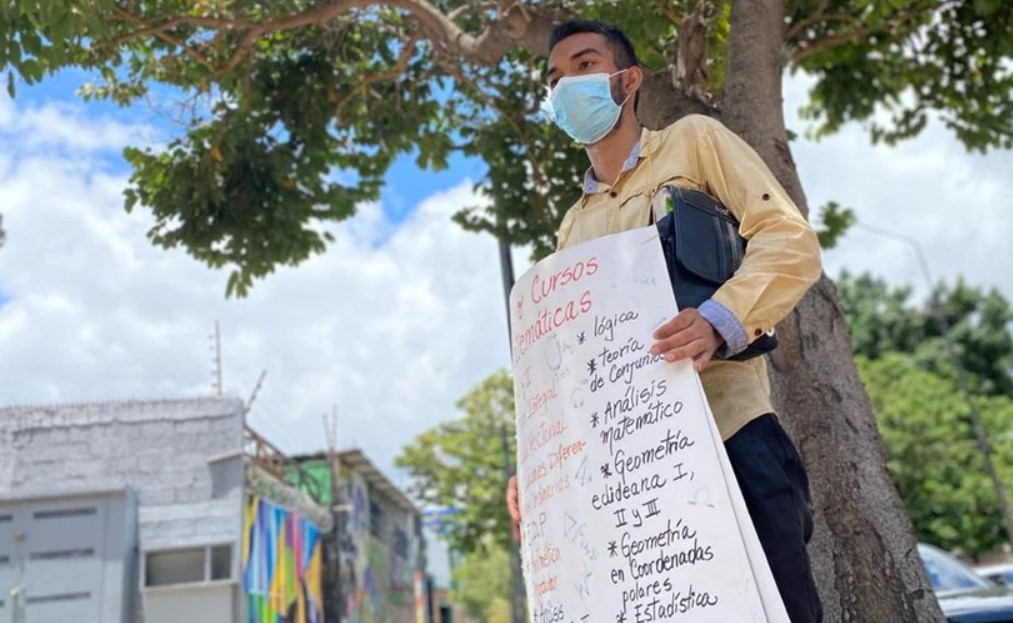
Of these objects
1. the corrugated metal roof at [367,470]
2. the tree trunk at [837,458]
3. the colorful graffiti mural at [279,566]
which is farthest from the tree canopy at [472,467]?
the tree trunk at [837,458]

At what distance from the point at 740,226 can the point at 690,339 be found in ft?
1.37

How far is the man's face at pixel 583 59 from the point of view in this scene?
2.63m

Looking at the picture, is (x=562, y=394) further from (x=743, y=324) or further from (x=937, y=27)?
(x=937, y=27)

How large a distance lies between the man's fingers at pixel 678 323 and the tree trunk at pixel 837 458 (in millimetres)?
2027

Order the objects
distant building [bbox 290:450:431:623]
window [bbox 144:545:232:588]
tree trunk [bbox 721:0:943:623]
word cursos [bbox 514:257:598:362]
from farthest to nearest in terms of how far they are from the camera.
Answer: distant building [bbox 290:450:431:623]
window [bbox 144:545:232:588]
tree trunk [bbox 721:0:943:623]
word cursos [bbox 514:257:598:362]

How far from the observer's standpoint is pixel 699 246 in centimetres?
221

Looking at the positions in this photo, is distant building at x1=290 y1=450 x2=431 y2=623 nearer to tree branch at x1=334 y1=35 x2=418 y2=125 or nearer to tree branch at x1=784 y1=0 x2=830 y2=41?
tree branch at x1=334 y1=35 x2=418 y2=125

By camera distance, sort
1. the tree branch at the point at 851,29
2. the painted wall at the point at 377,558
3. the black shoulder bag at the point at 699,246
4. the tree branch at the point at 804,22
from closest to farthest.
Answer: the black shoulder bag at the point at 699,246, the tree branch at the point at 804,22, the tree branch at the point at 851,29, the painted wall at the point at 377,558

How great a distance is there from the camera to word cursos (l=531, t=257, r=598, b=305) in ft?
7.62

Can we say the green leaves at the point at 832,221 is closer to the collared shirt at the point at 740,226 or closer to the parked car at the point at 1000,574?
the parked car at the point at 1000,574

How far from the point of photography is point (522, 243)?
820cm

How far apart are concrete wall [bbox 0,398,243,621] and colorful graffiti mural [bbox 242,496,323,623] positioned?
62 cm

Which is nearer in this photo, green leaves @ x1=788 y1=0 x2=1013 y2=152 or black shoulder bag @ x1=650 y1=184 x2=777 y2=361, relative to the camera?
black shoulder bag @ x1=650 y1=184 x2=777 y2=361

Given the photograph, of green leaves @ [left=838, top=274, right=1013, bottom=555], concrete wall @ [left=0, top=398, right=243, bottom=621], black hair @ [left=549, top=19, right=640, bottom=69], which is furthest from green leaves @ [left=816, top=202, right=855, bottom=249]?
green leaves @ [left=838, top=274, right=1013, bottom=555]
